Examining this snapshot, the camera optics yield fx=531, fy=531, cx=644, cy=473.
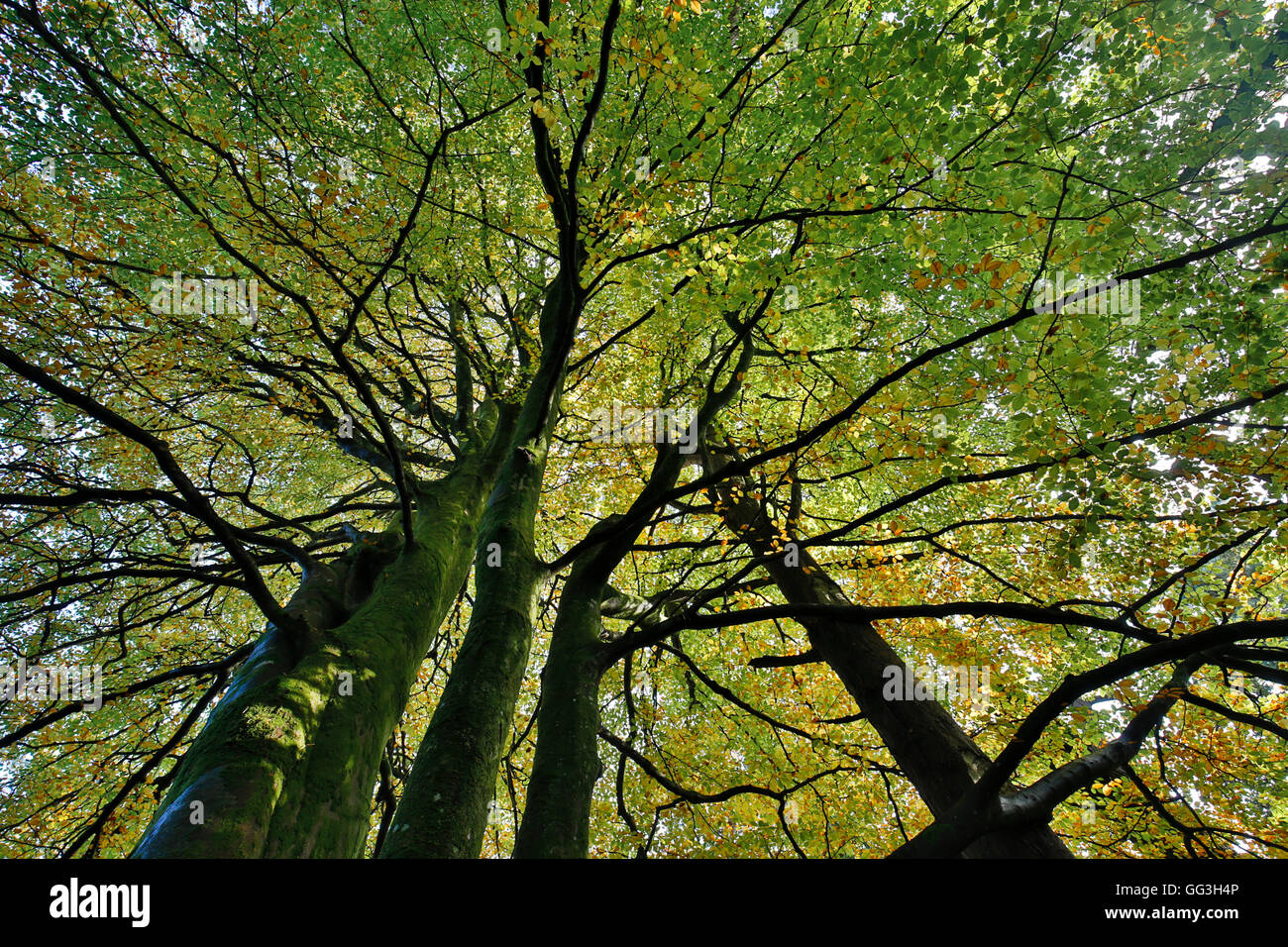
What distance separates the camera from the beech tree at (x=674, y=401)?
3492mm

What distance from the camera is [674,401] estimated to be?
26.3 feet

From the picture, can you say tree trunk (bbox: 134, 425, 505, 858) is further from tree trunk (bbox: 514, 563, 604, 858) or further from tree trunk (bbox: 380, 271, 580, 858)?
tree trunk (bbox: 514, 563, 604, 858)

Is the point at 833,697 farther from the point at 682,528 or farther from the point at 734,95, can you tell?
the point at 734,95

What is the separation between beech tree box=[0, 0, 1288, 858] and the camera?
3.49m

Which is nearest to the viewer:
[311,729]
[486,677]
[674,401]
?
[311,729]

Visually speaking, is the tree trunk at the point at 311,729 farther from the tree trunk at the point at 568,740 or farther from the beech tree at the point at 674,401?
the tree trunk at the point at 568,740

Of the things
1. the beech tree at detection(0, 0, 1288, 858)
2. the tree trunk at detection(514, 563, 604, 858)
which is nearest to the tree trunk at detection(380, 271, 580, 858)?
the beech tree at detection(0, 0, 1288, 858)

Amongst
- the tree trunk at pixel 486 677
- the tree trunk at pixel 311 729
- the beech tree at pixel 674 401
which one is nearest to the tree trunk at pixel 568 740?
the beech tree at pixel 674 401

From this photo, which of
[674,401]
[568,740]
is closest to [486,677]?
[568,740]

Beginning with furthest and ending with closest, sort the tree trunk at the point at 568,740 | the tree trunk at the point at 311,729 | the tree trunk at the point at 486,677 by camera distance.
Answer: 1. the tree trunk at the point at 568,740
2. the tree trunk at the point at 486,677
3. the tree trunk at the point at 311,729

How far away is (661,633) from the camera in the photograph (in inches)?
165

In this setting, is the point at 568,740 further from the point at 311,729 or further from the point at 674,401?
the point at 674,401

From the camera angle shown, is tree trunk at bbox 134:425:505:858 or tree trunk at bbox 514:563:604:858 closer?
tree trunk at bbox 134:425:505:858
